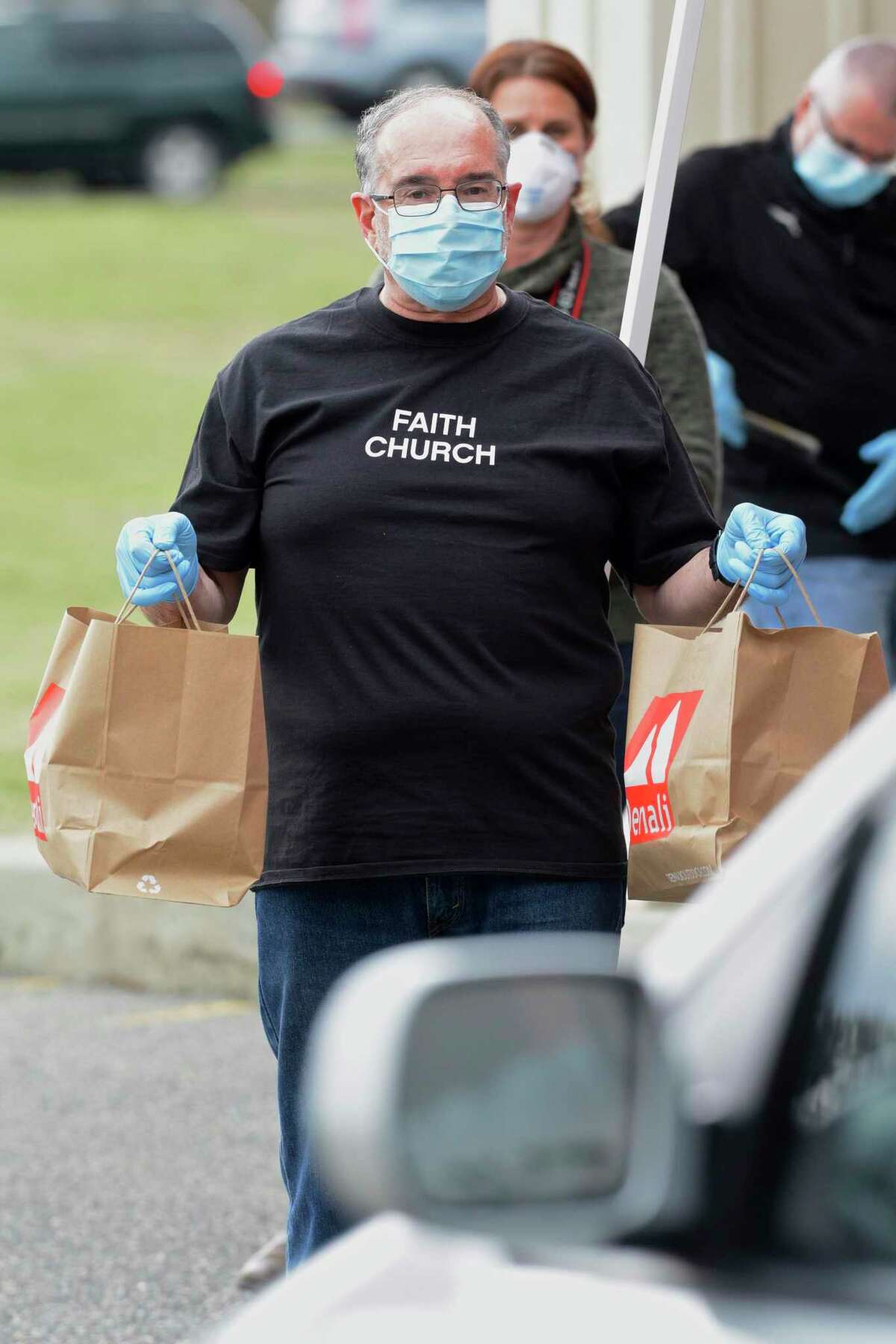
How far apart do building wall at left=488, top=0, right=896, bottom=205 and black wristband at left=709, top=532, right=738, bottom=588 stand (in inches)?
151

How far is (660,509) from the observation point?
302cm

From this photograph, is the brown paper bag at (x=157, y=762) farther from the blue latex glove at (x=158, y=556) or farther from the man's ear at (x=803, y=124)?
the man's ear at (x=803, y=124)

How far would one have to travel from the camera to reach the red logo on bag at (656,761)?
2992 mm

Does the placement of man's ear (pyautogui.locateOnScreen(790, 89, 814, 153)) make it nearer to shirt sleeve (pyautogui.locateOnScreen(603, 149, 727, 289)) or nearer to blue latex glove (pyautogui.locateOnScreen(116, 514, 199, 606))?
shirt sleeve (pyautogui.locateOnScreen(603, 149, 727, 289))

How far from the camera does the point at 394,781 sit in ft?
9.57

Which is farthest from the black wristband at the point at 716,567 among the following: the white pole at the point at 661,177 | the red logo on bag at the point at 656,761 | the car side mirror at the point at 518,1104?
the car side mirror at the point at 518,1104

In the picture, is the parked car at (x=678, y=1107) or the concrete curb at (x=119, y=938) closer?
the parked car at (x=678, y=1107)

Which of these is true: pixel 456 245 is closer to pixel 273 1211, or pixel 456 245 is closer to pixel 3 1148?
pixel 273 1211

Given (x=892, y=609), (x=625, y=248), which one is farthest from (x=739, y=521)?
(x=892, y=609)

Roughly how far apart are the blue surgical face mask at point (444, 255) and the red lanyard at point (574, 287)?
892 millimetres

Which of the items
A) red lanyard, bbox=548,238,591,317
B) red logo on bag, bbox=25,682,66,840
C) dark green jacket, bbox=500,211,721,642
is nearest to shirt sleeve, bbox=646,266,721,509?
dark green jacket, bbox=500,211,721,642

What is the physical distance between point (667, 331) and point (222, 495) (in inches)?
44.4

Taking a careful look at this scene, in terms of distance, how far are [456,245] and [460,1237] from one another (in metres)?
1.62

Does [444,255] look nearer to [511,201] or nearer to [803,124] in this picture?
[511,201]
